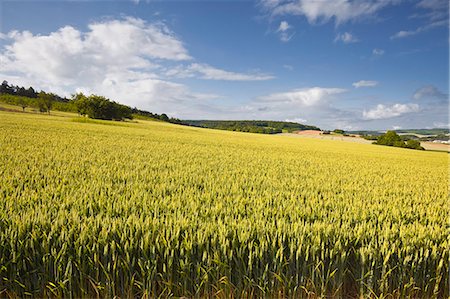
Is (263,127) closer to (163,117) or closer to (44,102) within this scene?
(163,117)

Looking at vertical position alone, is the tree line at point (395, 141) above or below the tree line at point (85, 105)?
below

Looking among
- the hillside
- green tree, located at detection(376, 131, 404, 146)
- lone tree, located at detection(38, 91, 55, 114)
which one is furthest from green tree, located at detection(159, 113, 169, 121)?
green tree, located at detection(376, 131, 404, 146)

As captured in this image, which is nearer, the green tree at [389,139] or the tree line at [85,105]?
the tree line at [85,105]

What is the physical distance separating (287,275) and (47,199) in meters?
4.14

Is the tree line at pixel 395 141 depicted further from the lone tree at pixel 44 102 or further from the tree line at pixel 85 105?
the lone tree at pixel 44 102

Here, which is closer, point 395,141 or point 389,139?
point 395,141

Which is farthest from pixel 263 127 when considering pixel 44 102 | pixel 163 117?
pixel 44 102

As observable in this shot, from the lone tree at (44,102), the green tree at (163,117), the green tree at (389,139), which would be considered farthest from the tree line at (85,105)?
the green tree at (389,139)

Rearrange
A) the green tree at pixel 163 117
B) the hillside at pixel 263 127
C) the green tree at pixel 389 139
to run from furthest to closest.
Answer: the green tree at pixel 163 117, the hillside at pixel 263 127, the green tree at pixel 389 139

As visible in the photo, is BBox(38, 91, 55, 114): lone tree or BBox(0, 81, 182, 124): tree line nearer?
BBox(0, 81, 182, 124): tree line

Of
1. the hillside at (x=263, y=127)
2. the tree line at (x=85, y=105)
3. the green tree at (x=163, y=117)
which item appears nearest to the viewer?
the tree line at (x=85, y=105)

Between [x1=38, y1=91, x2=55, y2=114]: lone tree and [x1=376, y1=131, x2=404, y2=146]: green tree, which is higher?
[x1=38, y1=91, x2=55, y2=114]: lone tree

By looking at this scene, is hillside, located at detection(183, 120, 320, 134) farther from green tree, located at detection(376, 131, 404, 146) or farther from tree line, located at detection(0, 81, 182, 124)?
tree line, located at detection(0, 81, 182, 124)

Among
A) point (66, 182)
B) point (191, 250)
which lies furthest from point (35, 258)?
point (66, 182)
